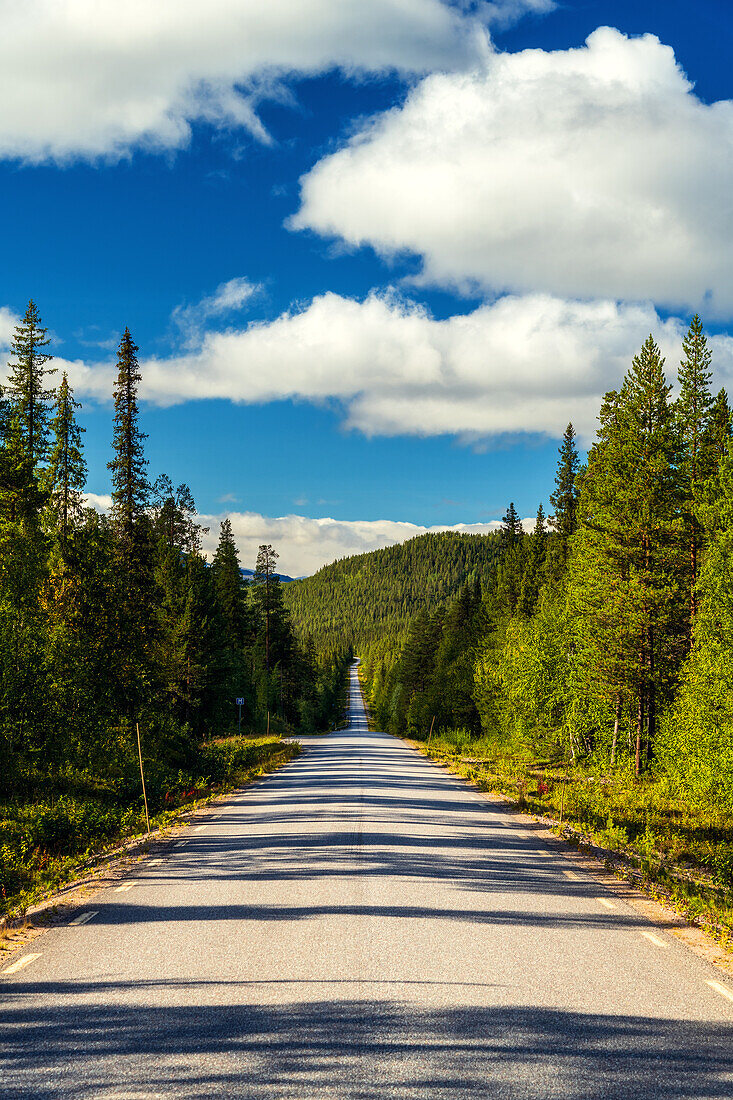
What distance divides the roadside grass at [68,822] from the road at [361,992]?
117 cm

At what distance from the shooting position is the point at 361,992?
5.74 metres

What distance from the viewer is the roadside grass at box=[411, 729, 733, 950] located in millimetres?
9401

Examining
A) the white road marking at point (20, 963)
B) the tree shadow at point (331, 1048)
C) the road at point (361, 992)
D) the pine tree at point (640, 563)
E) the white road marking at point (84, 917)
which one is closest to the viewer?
the tree shadow at point (331, 1048)

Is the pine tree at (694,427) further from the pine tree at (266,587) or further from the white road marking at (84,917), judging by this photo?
the pine tree at (266,587)

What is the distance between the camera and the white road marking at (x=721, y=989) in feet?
19.7

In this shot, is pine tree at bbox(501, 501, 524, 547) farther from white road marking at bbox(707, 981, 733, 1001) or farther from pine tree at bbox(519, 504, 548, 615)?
white road marking at bbox(707, 981, 733, 1001)

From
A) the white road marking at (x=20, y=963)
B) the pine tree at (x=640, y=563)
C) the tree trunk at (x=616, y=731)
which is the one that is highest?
the pine tree at (x=640, y=563)

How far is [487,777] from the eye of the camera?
87.2 feet

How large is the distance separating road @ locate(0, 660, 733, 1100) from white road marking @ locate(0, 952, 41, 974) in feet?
0.20

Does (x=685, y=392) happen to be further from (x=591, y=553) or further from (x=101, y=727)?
(x=101, y=727)

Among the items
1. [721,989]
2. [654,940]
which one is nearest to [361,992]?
[721,989]

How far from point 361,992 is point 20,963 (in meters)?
3.21

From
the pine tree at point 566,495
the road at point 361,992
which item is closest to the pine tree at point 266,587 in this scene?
the pine tree at point 566,495

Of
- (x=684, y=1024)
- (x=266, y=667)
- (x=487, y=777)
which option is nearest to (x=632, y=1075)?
(x=684, y=1024)
